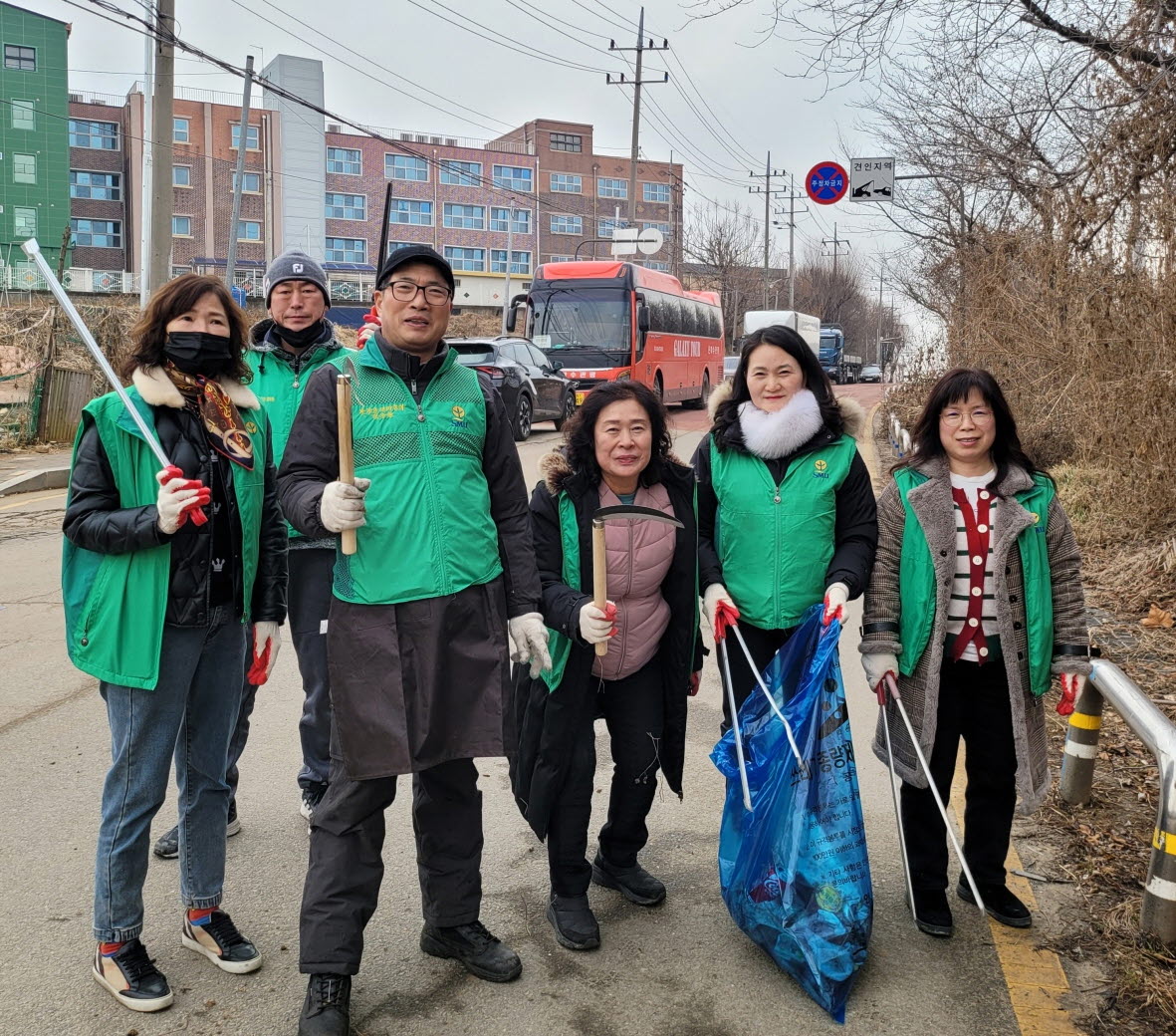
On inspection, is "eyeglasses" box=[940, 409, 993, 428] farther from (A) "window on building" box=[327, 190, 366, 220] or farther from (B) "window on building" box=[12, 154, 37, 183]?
(A) "window on building" box=[327, 190, 366, 220]

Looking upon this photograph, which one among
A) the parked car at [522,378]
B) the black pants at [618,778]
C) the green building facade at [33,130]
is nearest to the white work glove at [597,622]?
the black pants at [618,778]

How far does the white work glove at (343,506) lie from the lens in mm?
2729

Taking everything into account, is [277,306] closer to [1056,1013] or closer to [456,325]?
[1056,1013]

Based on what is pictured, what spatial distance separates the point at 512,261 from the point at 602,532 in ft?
260

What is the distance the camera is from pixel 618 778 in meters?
3.58

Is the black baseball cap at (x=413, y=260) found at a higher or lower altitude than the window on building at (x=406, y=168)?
lower

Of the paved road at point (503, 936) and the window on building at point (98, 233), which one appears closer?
the paved road at point (503, 936)

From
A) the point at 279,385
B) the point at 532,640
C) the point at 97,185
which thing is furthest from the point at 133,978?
the point at 97,185

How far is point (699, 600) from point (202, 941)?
1807 mm

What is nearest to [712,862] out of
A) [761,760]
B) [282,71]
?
[761,760]

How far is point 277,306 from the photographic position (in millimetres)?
4012

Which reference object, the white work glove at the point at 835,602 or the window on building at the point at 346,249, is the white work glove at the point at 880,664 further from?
the window on building at the point at 346,249

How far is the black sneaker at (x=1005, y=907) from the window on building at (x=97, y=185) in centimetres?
7045

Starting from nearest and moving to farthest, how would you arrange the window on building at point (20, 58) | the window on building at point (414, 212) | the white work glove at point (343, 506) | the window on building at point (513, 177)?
the white work glove at point (343, 506) < the window on building at point (20, 58) < the window on building at point (414, 212) < the window on building at point (513, 177)
